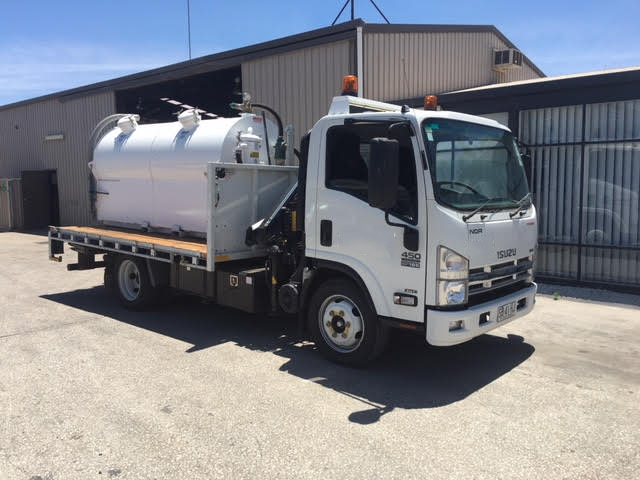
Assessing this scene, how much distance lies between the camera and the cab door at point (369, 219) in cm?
482

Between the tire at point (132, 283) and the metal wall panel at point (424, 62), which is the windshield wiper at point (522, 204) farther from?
the metal wall panel at point (424, 62)

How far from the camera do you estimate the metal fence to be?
9.03 metres

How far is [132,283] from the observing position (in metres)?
8.26

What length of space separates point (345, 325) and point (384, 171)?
5.66 ft

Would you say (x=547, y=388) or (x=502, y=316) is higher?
(x=502, y=316)

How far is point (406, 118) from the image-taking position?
488 centimetres

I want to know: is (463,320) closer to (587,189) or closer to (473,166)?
(473,166)

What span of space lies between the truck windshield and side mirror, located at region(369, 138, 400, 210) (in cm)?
43

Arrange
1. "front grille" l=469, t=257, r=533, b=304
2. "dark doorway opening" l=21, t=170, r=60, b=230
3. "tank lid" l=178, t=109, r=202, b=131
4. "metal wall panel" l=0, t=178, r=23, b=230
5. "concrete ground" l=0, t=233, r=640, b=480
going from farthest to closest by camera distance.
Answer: "dark doorway opening" l=21, t=170, r=60, b=230 < "metal wall panel" l=0, t=178, r=23, b=230 < "tank lid" l=178, t=109, r=202, b=131 < "front grille" l=469, t=257, r=533, b=304 < "concrete ground" l=0, t=233, r=640, b=480

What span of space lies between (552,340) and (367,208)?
10.4ft

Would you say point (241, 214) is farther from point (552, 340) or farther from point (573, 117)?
point (573, 117)

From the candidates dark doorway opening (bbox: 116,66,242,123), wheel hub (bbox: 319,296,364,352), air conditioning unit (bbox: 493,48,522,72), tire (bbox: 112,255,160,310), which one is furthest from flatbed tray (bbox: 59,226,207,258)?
air conditioning unit (bbox: 493,48,522,72)

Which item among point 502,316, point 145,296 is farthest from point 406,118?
point 145,296

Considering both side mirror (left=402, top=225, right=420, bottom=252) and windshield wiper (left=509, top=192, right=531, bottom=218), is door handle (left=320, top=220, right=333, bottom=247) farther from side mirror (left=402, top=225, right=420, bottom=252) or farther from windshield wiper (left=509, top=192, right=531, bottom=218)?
windshield wiper (left=509, top=192, right=531, bottom=218)
